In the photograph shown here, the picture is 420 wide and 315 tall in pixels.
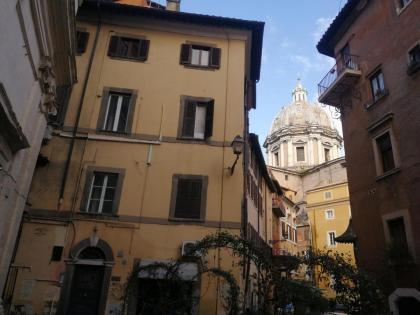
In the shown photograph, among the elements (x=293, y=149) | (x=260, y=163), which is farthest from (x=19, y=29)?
(x=293, y=149)

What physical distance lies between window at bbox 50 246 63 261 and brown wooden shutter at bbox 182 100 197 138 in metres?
6.16

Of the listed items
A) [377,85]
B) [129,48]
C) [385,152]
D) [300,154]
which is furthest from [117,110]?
[300,154]

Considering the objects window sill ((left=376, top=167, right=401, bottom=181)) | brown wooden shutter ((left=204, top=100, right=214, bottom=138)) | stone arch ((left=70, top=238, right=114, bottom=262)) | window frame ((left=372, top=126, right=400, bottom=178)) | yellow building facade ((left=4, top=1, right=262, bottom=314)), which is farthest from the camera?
brown wooden shutter ((left=204, top=100, right=214, bottom=138))

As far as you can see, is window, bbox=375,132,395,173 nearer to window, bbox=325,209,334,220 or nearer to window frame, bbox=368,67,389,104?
window frame, bbox=368,67,389,104

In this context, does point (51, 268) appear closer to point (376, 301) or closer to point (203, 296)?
point (203, 296)

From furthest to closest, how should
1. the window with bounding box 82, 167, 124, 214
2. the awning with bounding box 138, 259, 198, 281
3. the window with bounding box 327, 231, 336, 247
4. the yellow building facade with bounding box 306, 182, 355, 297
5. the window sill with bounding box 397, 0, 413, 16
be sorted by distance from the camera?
1. the window with bounding box 327, 231, 336, 247
2. the yellow building facade with bounding box 306, 182, 355, 297
3. the window sill with bounding box 397, 0, 413, 16
4. the window with bounding box 82, 167, 124, 214
5. the awning with bounding box 138, 259, 198, 281

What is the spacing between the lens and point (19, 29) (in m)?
9.01

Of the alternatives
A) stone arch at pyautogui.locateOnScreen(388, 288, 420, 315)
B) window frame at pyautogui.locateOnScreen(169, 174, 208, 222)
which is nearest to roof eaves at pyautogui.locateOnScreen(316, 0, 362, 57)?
window frame at pyautogui.locateOnScreen(169, 174, 208, 222)

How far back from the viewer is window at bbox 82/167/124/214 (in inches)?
537

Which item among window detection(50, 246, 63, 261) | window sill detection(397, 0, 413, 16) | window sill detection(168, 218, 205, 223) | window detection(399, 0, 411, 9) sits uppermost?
window detection(399, 0, 411, 9)

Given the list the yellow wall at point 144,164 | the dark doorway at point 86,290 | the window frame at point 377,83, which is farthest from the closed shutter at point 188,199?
the window frame at point 377,83

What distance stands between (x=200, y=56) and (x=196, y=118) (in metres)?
3.10

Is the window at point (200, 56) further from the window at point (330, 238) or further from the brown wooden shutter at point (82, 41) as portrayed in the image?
the window at point (330, 238)

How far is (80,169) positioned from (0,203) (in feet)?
15.4
